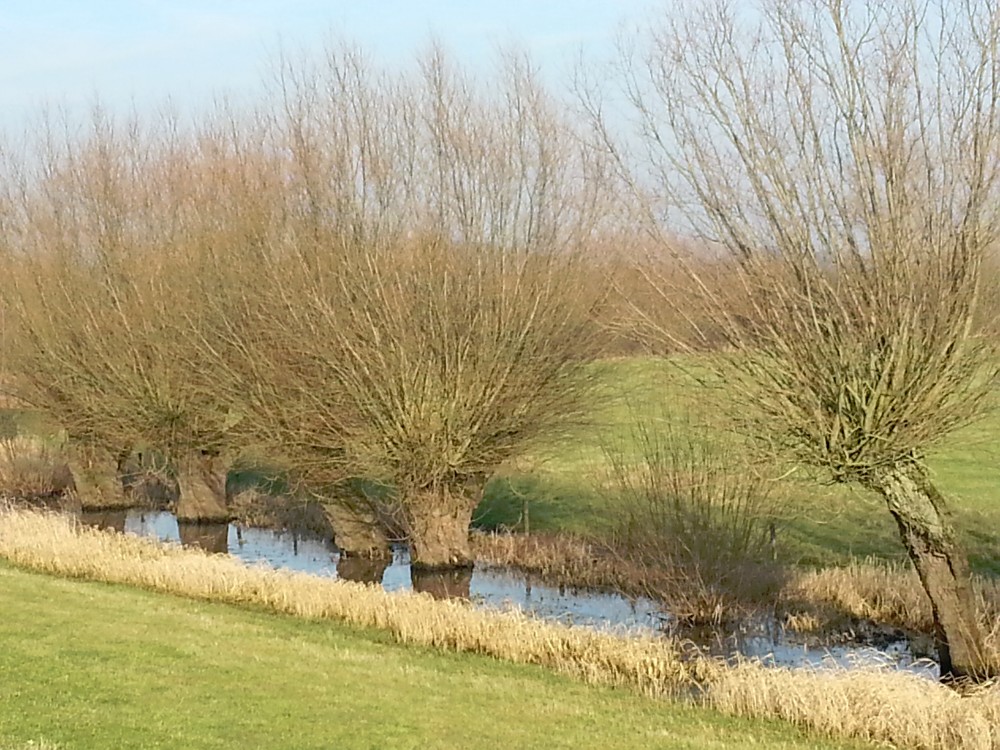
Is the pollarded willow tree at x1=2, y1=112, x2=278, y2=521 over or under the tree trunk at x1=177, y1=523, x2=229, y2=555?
over

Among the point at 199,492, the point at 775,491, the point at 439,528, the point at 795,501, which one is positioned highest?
the point at 775,491

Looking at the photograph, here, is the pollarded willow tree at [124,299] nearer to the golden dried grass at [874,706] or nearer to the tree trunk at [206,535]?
the tree trunk at [206,535]

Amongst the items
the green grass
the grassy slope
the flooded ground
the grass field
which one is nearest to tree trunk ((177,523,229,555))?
the flooded ground

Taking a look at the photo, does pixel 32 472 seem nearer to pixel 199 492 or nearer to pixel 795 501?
pixel 199 492

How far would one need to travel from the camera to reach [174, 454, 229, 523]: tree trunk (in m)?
27.0

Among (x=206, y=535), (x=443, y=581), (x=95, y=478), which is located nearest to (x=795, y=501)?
(x=443, y=581)

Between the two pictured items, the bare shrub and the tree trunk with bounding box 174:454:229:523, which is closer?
the bare shrub

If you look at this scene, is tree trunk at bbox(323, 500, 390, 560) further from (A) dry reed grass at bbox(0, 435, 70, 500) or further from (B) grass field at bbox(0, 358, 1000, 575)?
(A) dry reed grass at bbox(0, 435, 70, 500)

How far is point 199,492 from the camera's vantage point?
27125 millimetres

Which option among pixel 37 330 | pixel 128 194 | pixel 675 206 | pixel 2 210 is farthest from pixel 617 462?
pixel 2 210

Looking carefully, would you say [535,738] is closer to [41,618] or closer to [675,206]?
[675,206]

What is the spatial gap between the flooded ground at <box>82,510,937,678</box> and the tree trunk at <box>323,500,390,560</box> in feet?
0.98

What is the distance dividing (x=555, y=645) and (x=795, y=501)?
4792 millimetres

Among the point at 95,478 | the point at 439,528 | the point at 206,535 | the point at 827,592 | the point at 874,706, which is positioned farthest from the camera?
the point at 95,478
